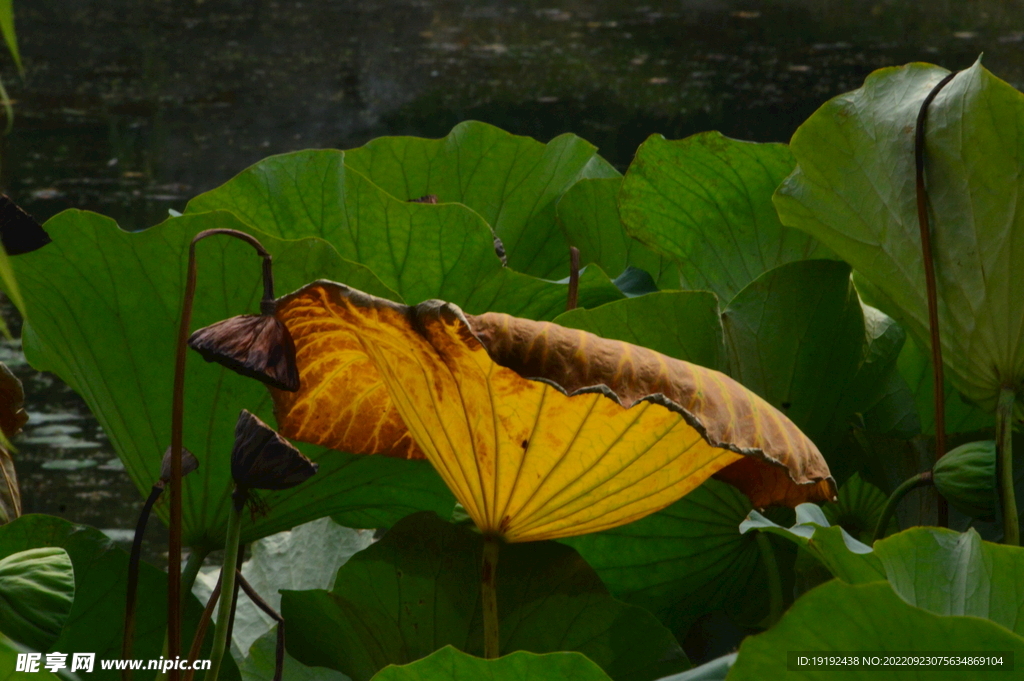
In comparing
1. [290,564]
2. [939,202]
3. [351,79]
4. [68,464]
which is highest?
[939,202]

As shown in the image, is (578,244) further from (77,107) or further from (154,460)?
(77,107)

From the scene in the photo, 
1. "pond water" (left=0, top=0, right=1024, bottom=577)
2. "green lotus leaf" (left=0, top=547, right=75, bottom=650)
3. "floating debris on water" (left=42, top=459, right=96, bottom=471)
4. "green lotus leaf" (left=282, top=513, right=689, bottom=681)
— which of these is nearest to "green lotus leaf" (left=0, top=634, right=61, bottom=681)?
"green lotus leaf" (left=0, top=547, right=75, bottom=650)

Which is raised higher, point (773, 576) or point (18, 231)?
point (18, 231)

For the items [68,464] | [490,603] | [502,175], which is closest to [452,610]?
[490,603]

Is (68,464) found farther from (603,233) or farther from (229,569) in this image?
(229,569)

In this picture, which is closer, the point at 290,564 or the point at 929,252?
the point at 929,252

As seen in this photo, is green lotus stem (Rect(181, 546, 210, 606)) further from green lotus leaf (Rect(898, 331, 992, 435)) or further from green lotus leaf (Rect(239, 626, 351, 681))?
green lotus leaf (Rect(898, 331, 992, 435))

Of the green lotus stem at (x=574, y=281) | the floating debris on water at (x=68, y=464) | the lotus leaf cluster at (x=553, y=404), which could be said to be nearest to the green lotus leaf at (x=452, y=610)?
the lotus leaf cluster at (x=553, y=404)
